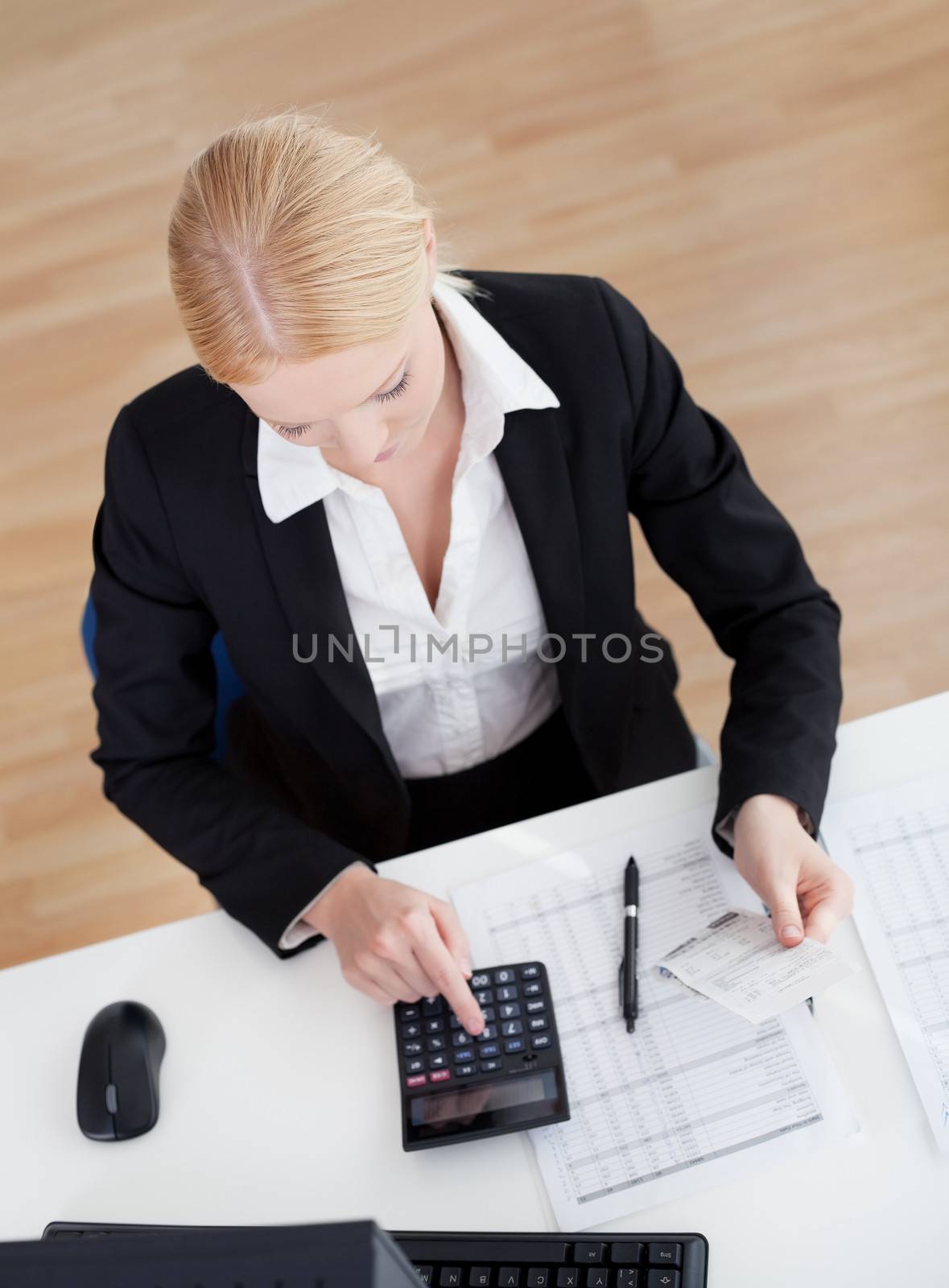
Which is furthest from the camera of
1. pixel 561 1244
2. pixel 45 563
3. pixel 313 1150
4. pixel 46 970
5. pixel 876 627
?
pixel 45 563

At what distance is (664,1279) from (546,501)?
0.71 meters

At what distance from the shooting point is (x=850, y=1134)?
932mm

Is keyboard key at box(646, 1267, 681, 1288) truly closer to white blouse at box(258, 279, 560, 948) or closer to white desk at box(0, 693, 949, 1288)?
white desk at box(0, 693, 949, 1288)

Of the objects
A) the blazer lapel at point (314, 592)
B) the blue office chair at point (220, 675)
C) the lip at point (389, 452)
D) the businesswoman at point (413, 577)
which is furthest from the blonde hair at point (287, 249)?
the blue office chair at point (220, 675)

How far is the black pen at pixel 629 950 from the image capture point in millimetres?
1021

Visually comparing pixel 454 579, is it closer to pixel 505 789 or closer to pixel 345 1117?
pixel 505 789

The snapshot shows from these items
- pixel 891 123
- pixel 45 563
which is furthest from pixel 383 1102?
pixel 891 123

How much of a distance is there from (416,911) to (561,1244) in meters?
0.29

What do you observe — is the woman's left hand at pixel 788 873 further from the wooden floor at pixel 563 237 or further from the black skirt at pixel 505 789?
the wooden floor at pixel 563 237

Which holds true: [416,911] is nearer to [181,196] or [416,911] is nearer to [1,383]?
[181,196]

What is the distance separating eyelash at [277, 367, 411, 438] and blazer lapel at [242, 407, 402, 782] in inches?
6.5

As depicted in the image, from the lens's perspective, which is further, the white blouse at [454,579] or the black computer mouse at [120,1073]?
the white blouse at [454,579]

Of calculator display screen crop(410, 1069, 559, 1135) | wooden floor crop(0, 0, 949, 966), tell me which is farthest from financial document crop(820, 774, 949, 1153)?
wooden floor crop(0, 0, 949, 966)

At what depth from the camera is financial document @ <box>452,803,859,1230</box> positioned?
3.09ft
